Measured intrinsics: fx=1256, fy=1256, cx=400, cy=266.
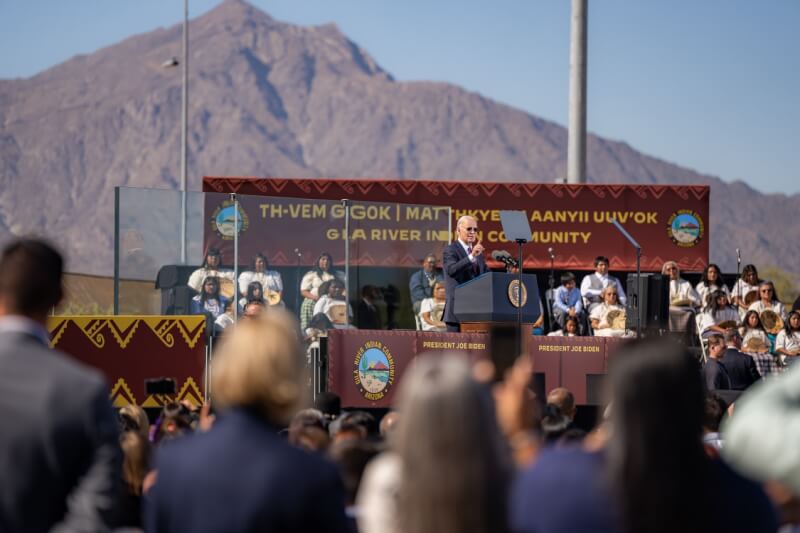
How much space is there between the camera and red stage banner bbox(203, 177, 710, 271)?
794 inches

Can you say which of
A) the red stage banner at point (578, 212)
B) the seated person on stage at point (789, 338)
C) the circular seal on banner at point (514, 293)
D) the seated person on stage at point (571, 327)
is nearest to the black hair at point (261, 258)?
the circular seal on banner at point (514, 293)

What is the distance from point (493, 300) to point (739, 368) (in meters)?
3.17

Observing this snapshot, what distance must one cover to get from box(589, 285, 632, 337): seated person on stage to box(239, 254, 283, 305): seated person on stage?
4.82 meters

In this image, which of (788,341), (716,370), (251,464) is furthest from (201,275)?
(251,464)

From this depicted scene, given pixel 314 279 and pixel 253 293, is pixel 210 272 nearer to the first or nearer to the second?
pixel 253 293

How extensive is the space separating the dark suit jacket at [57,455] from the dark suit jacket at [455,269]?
9.01 metres

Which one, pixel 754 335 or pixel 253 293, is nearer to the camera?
pixel 253 293

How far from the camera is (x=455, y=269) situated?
1248 cm

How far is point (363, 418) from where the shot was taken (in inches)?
264

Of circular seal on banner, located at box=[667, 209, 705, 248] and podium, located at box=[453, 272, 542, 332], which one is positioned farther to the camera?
circular seal on banner, located at box=[667, 209, 705, 248]

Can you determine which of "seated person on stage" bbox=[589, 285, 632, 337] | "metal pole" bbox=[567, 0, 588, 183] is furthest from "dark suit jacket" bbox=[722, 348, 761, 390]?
"metal pole" bbox=[567, 0, 588, 183]

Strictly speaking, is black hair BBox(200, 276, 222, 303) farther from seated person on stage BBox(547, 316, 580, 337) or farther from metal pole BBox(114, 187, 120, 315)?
seated person on stage BBox(547, 316, 580, 337)

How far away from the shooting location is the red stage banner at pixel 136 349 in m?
12.6

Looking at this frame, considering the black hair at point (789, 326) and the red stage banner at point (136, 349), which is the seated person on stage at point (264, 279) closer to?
the red stage banner at point (136, 349)
